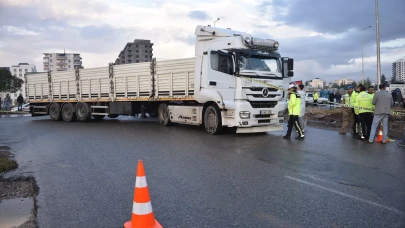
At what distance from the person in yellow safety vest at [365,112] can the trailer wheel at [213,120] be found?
177 inches

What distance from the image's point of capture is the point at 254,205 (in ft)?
15.4

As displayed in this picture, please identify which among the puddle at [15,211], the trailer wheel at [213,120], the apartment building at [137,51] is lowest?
the puddle at [15,211]

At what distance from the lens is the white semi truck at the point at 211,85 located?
11.2m

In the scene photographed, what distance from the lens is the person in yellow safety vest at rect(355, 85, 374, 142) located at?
10.8 metres

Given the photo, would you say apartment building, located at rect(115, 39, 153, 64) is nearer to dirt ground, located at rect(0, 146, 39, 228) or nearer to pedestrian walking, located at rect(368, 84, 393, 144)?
pedestrian walking, located at rect(368, 84, 393, 144)

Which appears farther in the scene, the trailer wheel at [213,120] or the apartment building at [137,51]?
the apartment building at [137,51]

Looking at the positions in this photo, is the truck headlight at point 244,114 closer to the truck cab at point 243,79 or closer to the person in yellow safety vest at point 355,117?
the truck cab at point 243,79

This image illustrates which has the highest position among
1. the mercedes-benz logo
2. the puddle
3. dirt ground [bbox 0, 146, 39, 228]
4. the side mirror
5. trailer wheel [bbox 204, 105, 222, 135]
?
the side mirror

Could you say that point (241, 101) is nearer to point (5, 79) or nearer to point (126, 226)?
point (126, 226)

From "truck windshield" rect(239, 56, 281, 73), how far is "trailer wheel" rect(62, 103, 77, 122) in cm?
1131

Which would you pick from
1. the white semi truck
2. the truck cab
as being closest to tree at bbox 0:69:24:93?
the white semi truck

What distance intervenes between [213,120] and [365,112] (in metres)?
4.87

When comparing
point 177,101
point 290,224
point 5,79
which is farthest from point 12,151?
point 5,79

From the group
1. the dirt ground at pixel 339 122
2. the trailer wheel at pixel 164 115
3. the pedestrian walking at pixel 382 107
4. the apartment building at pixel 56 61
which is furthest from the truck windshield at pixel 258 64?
the apartment building at pixel 56 61
